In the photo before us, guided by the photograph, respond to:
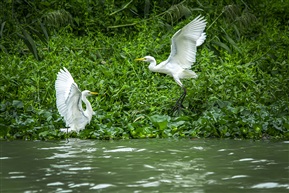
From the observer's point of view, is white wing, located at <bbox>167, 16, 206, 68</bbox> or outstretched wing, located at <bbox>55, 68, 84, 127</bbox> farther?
white wing, located at <bbox>167, 16, 206, 68</bbox>

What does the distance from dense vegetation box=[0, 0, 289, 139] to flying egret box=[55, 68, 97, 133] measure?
139 mm

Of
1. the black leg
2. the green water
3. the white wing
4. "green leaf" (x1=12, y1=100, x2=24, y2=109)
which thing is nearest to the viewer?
the green water

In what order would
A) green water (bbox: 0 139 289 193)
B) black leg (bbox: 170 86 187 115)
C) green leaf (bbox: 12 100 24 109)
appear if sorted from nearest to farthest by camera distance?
green water (bbox: 0 139 289 193) < green leaf (bbox: 12 100 24 109) < black leg (bbox: 170 86 187 115)

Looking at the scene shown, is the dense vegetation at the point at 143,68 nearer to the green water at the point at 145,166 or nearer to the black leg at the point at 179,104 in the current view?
the black leg at the point at 179,104

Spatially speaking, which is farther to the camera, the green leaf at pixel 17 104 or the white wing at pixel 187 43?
the white wing at pixel 187 43

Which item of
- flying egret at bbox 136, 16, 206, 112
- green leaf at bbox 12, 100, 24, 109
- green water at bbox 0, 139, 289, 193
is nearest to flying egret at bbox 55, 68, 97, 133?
green water at bbox 0, 139, 289, 193

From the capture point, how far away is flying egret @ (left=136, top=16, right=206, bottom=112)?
33.1 feet

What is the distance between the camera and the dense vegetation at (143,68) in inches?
354

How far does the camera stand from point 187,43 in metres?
10.4

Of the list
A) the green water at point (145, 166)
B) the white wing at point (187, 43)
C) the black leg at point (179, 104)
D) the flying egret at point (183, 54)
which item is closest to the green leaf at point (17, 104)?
the green water at point (145, 166)

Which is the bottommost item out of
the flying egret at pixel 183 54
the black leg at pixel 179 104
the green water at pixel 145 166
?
the green water at pixel 145 166

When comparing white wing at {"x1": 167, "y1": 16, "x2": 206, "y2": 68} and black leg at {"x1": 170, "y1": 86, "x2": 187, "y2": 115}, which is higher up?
white wing at {"x1": 167, "y1": 16, "x2": 206, "y2": 68}

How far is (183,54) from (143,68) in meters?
1.03

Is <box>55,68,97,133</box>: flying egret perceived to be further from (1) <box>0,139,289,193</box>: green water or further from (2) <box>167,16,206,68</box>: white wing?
(2) <box>167,16,206,68</box>: white wing
